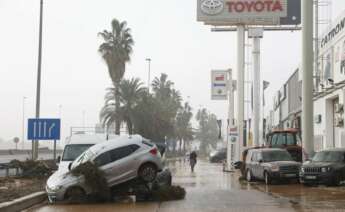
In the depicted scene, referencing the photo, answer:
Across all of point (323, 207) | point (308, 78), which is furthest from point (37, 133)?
point (323, 207)

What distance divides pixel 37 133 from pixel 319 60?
19151 mm

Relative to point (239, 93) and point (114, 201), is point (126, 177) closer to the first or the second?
point (114, 201)

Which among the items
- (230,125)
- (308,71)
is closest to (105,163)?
(308,71)

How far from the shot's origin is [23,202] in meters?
17.3

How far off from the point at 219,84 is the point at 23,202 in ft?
106

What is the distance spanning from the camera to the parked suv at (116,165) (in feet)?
61.1

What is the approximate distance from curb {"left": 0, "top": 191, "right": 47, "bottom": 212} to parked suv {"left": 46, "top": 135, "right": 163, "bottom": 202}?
54 centimetres

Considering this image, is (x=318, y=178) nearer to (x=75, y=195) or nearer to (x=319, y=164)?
(x=319, y=164)

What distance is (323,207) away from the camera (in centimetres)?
1606

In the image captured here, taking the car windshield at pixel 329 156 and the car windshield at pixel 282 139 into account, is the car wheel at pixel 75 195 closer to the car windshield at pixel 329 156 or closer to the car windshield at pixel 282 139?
the car windshield at pixel 329 156

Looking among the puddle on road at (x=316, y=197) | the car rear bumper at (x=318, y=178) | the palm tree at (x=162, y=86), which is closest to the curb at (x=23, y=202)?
the puddle on road at (x=316, y=197)

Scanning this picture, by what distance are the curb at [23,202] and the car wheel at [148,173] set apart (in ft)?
10.8

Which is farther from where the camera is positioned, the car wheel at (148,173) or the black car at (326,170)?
the black car at (326,170)

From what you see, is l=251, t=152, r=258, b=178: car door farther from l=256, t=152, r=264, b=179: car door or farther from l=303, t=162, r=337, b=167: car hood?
l=303, t=162, r=337, b=167: car hood
